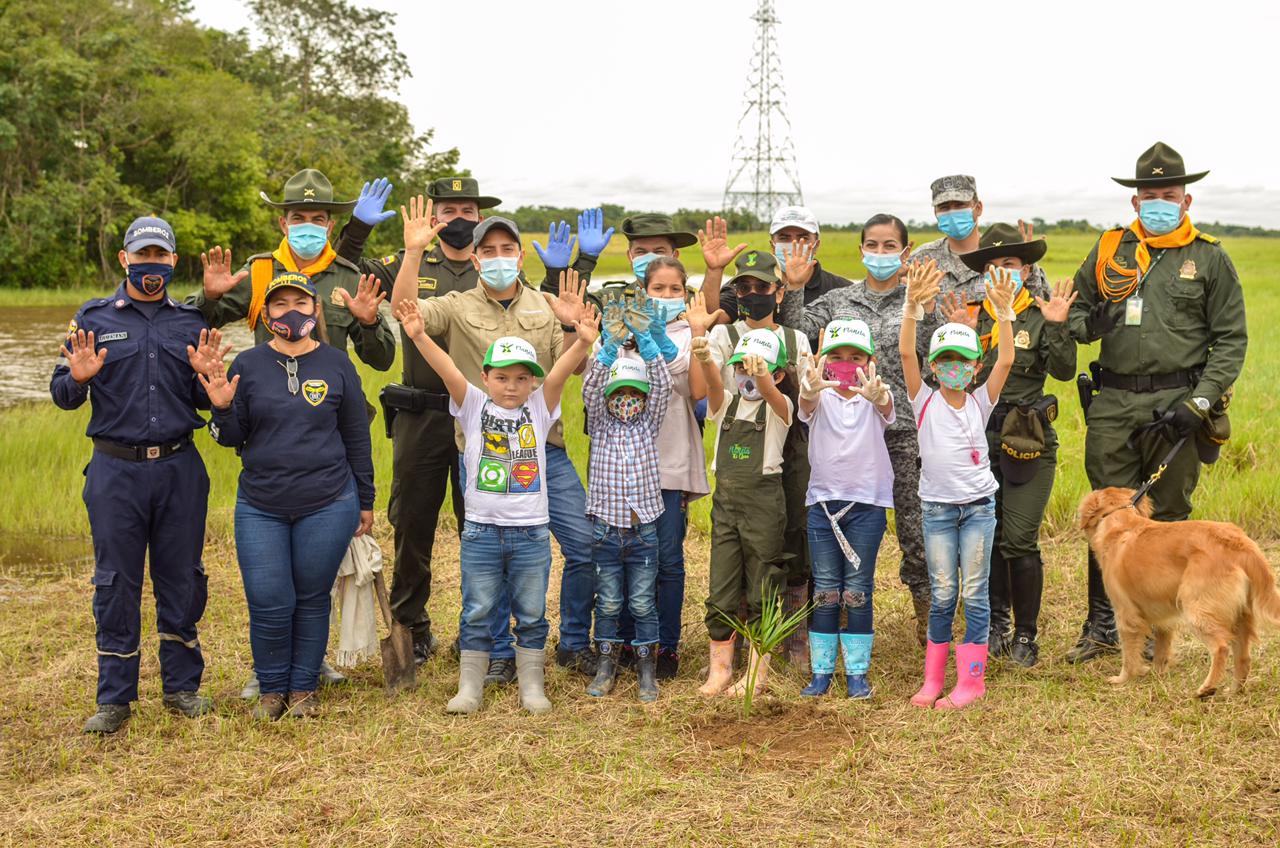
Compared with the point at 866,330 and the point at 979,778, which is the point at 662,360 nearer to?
the point at 866,330

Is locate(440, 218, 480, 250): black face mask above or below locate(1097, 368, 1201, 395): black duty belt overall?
above

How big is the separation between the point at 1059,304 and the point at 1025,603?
1674 millimetres

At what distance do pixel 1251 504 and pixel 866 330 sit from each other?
4999 millimetres

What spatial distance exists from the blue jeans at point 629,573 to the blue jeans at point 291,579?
1306 millimetres

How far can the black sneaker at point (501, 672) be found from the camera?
243 inches

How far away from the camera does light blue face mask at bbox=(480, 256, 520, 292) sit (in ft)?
20.2

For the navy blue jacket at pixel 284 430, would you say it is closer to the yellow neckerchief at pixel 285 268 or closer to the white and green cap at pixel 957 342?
the yellow neckerchief at pixel 285 268

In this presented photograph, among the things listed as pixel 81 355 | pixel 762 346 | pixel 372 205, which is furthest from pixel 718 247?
pixel 81 355

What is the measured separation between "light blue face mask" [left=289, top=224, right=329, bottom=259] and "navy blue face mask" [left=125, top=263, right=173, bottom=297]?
75 cm

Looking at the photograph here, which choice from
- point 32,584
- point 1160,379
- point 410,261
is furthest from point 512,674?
point 32,584

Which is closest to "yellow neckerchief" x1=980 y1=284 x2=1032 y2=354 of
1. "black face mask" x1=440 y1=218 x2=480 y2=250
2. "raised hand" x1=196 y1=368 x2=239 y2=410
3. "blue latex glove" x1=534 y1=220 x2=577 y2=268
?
"blue latex glove" x1=534 y1=220 x2=577 y2=268

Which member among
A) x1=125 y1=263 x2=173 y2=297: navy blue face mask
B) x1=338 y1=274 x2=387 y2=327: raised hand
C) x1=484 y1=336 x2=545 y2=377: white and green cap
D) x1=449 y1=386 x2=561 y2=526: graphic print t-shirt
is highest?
x1=125 y1=263 x2=173 y2=297: navy blue face mask

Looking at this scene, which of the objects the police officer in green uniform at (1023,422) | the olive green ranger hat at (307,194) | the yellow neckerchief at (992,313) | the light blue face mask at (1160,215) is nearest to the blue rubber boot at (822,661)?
the police officer in green uniform at (1023,422)

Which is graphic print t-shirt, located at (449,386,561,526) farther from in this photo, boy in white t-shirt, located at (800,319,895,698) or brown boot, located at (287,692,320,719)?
boy in white t-shirt, located at (800,319,895,698)
